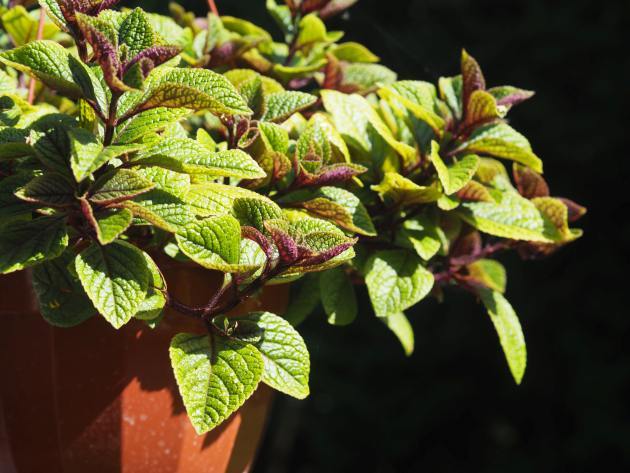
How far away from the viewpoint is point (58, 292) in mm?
751

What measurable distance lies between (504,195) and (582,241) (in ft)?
6.47

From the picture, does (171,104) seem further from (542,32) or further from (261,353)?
(542,32)

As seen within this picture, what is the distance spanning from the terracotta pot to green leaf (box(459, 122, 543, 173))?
1.06ft

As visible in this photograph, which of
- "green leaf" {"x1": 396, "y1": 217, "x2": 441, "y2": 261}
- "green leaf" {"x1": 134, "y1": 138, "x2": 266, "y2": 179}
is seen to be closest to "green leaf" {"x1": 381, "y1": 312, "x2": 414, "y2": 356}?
"green leaf" {"x1": 396, "y1": 217, "x2": 441, "y2": 261}

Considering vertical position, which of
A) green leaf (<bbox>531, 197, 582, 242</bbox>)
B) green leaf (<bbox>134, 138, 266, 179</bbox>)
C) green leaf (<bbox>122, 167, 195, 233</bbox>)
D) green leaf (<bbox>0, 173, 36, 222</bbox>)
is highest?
green leaf (<bbox>134, 138, 266, 179</bbox>)

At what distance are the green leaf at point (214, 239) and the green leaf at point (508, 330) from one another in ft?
1.24

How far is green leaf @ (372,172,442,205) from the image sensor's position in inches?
34.4

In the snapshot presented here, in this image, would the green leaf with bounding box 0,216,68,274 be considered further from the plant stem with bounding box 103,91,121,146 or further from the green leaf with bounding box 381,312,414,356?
the green leaf with bounding box 381,312,414,356

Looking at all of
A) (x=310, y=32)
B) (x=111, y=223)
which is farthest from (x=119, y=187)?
(x=310, y=32)

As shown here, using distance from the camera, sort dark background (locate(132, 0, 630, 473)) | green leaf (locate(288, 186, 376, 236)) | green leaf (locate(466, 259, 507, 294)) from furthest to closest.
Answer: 1. dark background (locate(132, 0, 630, 473))
2. green leaf (locate(466, 259, 507, 294))
3. green leaf (locate(288, 186, 376, 236))

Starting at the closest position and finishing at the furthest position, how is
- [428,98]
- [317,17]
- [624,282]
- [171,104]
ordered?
[171,104], [428,98], [317,17], [624,282]

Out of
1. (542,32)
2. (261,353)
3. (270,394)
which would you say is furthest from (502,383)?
(261,353)

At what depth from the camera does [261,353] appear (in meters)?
0.74

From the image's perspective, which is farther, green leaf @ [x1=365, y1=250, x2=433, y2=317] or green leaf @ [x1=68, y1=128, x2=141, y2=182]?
green leaf @ [x1=365, y1=250, x2=433, y2=317]
